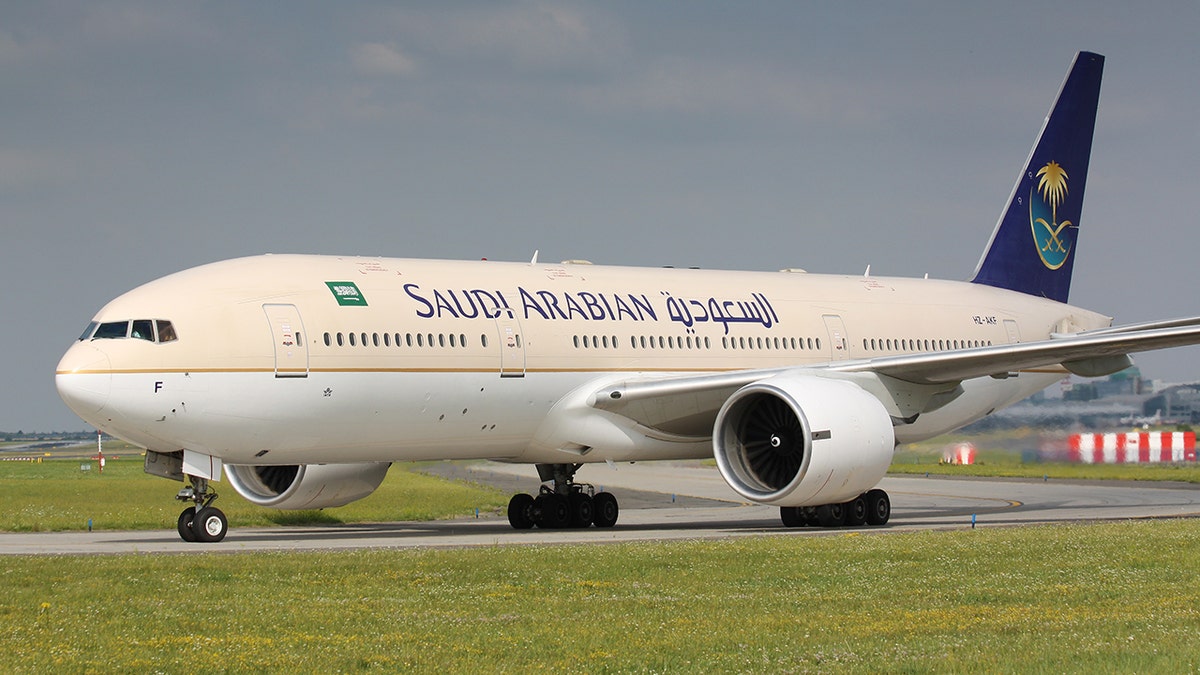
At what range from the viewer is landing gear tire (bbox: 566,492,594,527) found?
26078mm

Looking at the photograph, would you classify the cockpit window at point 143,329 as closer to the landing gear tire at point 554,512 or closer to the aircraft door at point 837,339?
the landing gear tire at point 554,512

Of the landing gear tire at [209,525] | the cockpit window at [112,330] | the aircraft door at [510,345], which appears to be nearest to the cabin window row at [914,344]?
the aircraft door at [510,345]

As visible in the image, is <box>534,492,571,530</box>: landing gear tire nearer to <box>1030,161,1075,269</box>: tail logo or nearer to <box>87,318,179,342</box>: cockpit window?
<box>87,318,179,342</box>: cockpit window

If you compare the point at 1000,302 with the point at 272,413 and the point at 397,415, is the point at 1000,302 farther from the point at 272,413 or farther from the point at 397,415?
the point at 272,413

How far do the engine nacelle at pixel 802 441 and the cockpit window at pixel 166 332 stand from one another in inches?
328

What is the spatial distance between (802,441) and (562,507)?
5076 mm

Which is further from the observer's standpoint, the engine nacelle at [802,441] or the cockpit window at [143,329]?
the engine nacelle at [802,441]

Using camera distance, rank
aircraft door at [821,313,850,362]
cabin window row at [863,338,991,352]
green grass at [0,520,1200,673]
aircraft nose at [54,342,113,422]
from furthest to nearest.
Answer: cabin window row at [863,338,991,352], aircraft door at [821,313,850,362], aircraft nose at [54,342,113,422], green grass at [0,520,1200,673]

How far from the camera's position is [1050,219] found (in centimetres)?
3306

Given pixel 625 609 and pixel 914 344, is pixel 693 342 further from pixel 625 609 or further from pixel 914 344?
pixel 625 609

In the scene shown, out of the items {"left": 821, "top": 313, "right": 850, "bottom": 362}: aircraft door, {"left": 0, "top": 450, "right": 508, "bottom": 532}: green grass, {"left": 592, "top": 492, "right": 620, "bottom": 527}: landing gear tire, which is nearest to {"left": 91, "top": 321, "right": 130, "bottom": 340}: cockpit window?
{"left": 0, "top": 450, "right": 508, "bottom": 532}: green grass

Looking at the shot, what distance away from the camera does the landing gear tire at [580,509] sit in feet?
85.6

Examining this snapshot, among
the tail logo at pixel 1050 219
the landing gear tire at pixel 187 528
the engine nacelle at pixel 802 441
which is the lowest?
the landing gear tire at pixel 187 528

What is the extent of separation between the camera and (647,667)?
31.7 feet
